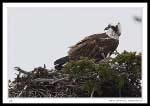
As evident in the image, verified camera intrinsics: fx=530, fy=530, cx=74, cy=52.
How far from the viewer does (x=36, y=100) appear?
24.6 ft

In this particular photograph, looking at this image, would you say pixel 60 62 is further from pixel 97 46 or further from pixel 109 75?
pixel 109 75

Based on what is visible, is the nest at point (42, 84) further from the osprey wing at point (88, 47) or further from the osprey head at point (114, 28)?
the osprey head at point (114, 28)

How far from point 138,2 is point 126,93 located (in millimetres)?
1325

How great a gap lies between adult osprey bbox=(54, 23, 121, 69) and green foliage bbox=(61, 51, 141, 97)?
0.96 feet

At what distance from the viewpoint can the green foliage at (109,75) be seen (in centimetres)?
743

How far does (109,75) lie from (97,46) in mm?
741

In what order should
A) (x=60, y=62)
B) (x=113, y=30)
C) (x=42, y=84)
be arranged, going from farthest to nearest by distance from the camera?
(x=113, y=30)
(x=60, y=62)
(x=42, y=84)

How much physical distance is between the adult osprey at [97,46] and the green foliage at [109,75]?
29 centimetres

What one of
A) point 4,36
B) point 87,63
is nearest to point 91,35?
point 87,63

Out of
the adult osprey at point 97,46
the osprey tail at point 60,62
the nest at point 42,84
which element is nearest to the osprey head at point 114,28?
the adult osprey at point 97,46

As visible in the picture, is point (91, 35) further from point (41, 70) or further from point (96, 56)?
point (41, 70)

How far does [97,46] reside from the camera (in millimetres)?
8047

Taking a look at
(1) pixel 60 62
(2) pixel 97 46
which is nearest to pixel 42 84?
(1) pixel 60 62

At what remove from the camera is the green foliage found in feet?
24.4
